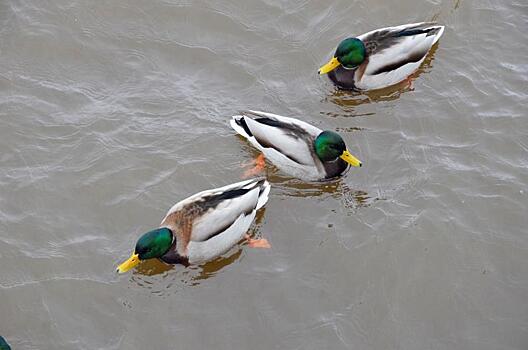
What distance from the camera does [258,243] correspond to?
26.3 feet

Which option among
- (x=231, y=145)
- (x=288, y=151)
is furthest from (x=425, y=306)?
(x=231, y=145)

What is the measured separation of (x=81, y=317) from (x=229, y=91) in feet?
11.4

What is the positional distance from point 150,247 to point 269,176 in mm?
1803

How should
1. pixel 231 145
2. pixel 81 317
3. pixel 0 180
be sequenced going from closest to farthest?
pixel 81 317 → pixel 0 180 → pixel 231 145

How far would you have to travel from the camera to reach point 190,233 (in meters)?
7.71

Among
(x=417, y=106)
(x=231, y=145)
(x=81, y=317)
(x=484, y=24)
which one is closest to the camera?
(x=81, y=317)

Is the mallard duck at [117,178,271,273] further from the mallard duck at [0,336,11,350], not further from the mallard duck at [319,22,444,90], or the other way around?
the mallard duck at [319,22,444,90]

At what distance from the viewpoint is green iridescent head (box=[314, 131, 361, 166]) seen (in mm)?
8498

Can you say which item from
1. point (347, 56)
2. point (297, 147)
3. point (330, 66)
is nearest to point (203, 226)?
point (297, 147)

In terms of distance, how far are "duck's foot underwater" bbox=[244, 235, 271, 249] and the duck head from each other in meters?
2.67

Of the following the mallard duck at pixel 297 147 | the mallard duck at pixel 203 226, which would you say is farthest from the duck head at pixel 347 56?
the mallard duck at pixel 203 226

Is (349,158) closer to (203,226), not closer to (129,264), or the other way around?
(203,226)

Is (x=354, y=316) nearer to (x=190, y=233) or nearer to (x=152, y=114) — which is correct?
(x=190, y=233)

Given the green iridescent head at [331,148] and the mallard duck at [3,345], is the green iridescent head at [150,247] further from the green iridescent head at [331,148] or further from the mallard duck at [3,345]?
the green iridescent head at [331,148]
